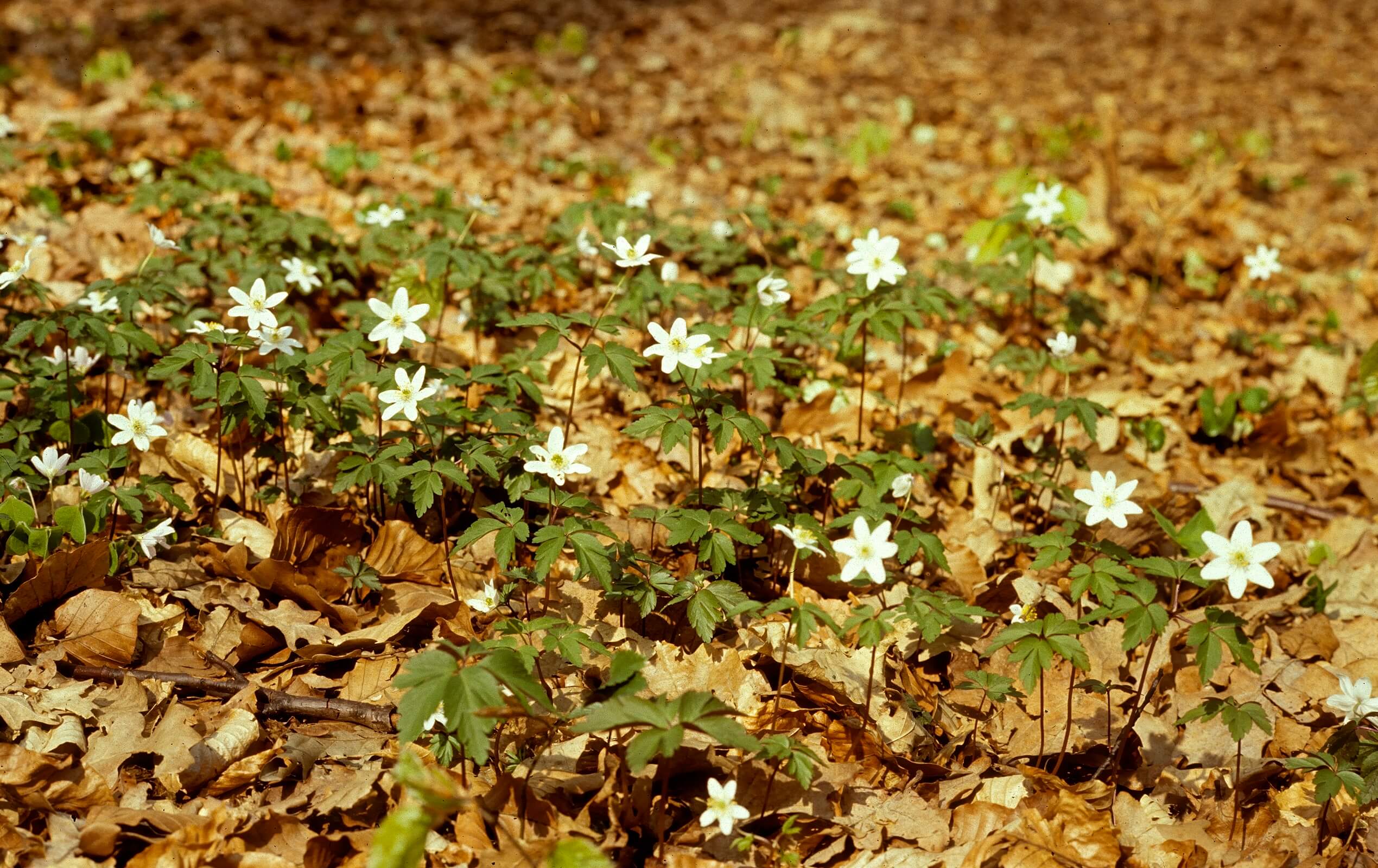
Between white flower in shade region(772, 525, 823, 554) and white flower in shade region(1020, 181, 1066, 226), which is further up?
white flower in shade region(1020, 181, 1066, 226)

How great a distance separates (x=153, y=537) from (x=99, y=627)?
0.28 m

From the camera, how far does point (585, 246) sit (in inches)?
170

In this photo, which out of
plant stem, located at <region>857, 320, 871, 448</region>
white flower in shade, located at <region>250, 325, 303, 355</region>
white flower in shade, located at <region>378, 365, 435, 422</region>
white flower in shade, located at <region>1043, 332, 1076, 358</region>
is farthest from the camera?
white flower in shade, located at <region>1043, 332, 1076, 358</region>

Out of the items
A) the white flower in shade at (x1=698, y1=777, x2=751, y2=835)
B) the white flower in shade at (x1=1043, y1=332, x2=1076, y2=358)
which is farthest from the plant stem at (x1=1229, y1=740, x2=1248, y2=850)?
the white flower in shade at (x1=1043, y1=332, x2=1076, y2=358)

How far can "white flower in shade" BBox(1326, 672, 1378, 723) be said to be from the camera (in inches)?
94.4

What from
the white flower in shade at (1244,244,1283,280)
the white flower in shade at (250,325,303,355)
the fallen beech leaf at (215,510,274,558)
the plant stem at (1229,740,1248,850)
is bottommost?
the plant stem at (1229,740,1248,850)

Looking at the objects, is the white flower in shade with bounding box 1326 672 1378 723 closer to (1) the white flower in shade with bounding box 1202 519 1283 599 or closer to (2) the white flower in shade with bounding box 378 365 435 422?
(1) the white flower in shade with bounding box 1202 519 1283 599

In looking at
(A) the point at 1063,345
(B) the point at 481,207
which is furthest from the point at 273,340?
(A) the point at 1063,345

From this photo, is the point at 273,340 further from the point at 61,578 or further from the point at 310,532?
the point at 61,578

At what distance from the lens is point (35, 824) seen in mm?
2148

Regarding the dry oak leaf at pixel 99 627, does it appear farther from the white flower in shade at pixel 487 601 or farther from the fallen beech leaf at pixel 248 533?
the white flower in shade at pixel 487 601

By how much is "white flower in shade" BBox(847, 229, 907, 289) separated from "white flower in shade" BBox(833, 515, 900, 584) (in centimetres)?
109

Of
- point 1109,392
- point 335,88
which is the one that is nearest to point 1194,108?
point 1109,392

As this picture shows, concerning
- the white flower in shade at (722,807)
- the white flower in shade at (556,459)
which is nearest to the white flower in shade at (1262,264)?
the white flower in shade at (556,459)
